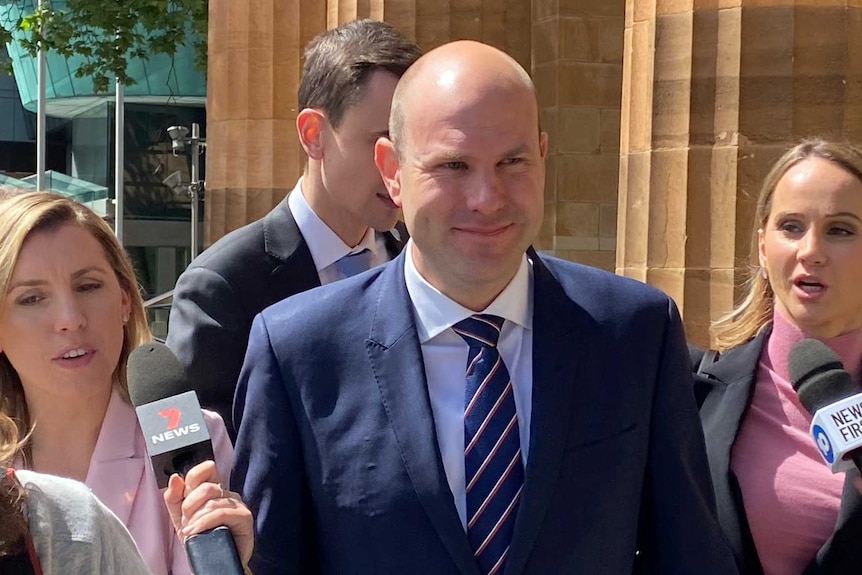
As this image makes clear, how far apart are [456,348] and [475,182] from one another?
1.04 feet

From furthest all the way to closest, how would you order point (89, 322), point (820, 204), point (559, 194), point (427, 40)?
point (559, 194) → point (427, 40) → point (820, 204) → point (89, 322)

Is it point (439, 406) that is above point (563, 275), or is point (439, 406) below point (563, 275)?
below

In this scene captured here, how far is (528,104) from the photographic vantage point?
7.50ft

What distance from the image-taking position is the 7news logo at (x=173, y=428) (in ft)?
7.06

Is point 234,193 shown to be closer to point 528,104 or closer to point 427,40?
point 427,40

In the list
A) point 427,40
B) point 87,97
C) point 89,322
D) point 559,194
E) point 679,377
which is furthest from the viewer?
point 87,97

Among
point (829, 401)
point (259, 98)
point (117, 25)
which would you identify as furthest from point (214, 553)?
point (117, 25)

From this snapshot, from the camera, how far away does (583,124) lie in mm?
9531

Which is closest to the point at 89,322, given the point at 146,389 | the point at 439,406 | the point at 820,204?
the point at 146,389

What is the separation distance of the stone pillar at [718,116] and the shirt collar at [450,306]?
9.04ft

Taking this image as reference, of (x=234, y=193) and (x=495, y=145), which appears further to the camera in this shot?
(x=234, y=193)

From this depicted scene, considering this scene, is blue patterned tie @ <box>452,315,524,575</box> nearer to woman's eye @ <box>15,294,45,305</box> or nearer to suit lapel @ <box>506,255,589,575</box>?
suit lapel @ <box>506,255,589,575</box>

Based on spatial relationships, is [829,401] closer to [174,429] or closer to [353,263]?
[174,429]

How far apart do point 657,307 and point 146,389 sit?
3.03ft
